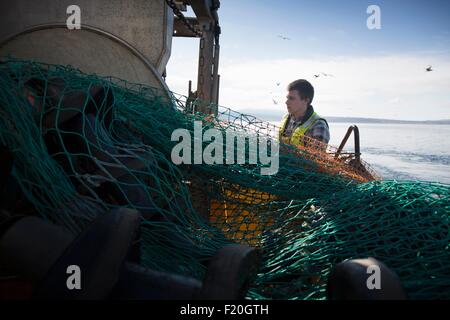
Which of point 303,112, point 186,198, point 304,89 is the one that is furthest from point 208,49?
point 186,198

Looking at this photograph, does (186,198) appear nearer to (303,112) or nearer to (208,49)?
(303,112)

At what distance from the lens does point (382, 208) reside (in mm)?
1527

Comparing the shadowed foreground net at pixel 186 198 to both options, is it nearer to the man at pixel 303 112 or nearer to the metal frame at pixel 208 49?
the man at pixel 303 112

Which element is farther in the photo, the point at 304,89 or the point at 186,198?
the point at 304,89

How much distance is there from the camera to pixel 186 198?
5.59 ft

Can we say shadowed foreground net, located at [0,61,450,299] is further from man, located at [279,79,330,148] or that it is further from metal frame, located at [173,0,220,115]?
metal frame, located at [173,0,220,115]

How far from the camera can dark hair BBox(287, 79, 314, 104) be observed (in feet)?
12.4

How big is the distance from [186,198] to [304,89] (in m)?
2.63

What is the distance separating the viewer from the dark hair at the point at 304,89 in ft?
12.4

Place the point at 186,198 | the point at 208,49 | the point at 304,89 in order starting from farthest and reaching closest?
the point at 208,49, the point at 304,89, the point at 186,198

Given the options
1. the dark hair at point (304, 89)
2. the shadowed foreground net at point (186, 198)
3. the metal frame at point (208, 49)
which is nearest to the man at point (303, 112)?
the dark hair at point (304, 89)

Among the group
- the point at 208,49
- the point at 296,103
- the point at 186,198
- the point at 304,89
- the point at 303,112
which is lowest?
the point at 186,198
